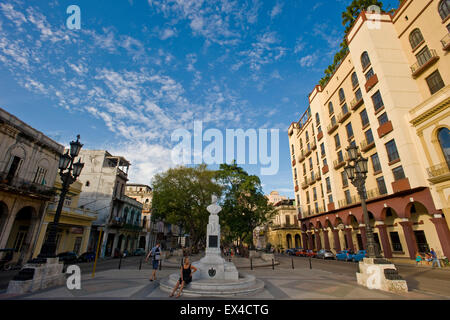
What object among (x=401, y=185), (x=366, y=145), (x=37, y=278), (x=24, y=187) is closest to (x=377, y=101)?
(x=366, y=145)

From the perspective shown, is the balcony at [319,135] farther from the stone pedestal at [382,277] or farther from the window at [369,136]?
the stone pedestal at [382,277]

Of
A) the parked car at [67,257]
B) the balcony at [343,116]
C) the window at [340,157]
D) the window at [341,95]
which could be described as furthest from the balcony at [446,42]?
the parked car at [67,257]

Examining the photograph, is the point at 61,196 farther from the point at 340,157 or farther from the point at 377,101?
the point at 340,157

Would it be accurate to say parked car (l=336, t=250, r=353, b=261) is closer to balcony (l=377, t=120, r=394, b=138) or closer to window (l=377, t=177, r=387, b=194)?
window (l=377, t=177, r=387, b=194)

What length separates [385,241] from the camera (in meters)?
21.6

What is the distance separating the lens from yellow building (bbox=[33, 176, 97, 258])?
2240 cm

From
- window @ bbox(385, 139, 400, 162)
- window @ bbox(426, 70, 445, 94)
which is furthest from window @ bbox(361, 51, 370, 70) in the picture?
window @ bbox(385, 139, 400, 162)

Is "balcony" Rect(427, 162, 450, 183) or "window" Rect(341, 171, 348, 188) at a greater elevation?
"window" Rect(341, 171, 348, 188)

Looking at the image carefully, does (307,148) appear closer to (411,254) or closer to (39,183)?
(411,254)

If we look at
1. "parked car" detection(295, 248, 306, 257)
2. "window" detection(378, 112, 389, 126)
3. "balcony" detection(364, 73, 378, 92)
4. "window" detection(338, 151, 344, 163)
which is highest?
"balcony" detection(364, 73, 378, 92)

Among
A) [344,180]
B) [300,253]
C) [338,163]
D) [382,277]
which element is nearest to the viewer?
[382,277]

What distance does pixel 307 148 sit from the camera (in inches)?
1626

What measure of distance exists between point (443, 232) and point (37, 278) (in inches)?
1015

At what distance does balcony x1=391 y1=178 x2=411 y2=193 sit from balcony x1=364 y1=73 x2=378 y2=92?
1120 cm
